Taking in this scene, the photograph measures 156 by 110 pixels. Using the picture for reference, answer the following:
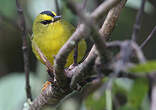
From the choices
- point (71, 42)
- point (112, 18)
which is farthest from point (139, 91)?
point (112, 18)

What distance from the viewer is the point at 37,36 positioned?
262 centimetres

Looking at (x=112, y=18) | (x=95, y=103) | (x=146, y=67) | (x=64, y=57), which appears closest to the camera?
(x=146, y=67)

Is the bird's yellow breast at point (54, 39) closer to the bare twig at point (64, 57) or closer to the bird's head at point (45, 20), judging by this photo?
the bird's head at point (45, 20)

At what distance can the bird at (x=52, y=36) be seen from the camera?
2.35 metres

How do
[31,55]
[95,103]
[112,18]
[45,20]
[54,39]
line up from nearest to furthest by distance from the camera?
1. [95,103]
2. [112,18]
3. [54,39]
4. [45,20]
5. [31,55]

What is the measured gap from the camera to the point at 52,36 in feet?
7.98

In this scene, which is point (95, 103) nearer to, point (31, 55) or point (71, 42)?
point (71, 42)

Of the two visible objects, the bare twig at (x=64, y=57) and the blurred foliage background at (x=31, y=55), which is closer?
the bare twig at (x=64, y=57)

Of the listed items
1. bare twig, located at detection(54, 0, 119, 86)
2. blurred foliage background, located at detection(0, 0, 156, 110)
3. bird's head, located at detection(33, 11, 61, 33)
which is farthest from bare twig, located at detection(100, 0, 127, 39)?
bird's head, located at detection(33, 11, 61, 33)

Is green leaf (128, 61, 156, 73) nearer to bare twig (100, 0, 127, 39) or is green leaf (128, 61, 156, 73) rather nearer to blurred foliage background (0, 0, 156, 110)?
blurred foliage background (0, 0, 156, 110)

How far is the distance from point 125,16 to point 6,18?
139 cm

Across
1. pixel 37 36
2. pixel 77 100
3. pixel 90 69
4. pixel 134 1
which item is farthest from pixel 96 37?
pixel 77 100

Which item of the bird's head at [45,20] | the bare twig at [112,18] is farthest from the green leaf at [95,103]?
the bird's head at [45,20]

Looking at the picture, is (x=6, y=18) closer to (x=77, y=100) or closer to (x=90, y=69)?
(x=77, y=100)
